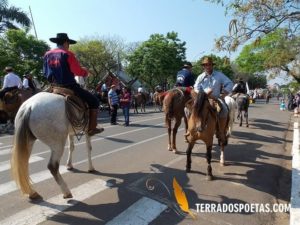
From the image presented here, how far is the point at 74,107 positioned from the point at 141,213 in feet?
7.24

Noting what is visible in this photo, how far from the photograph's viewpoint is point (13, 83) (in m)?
12.4

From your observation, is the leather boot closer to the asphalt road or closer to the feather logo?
the asphalt road

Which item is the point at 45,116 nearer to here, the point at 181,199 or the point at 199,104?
the point at 181,199

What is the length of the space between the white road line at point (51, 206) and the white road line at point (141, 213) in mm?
960

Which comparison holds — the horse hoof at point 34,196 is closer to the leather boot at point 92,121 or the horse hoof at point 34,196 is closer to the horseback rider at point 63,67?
the leather boot at point 92,121

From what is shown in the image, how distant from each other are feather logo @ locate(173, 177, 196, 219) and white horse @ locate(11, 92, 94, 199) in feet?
6.61

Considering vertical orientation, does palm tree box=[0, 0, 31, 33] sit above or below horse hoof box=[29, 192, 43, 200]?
above

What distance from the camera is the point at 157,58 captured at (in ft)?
163

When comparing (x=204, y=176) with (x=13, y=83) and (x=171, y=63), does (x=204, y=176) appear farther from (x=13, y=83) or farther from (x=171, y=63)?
(x=171, y=63)

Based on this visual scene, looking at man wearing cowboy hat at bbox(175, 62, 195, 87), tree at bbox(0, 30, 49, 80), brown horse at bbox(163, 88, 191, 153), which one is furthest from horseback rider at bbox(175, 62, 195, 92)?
tree at bbox(0, 30, 49, 80)

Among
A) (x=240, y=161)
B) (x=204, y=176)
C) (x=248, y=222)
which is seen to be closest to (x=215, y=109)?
(x=204, y=176)

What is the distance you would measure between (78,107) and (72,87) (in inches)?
17.4

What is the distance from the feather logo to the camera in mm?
5566

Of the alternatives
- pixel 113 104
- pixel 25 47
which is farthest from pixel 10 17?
pixel 113 104
